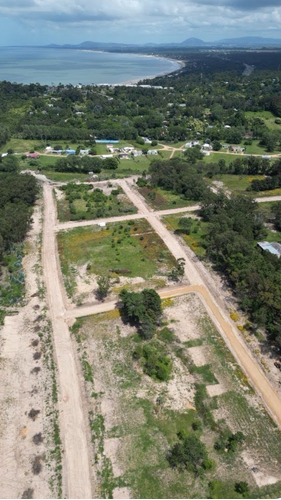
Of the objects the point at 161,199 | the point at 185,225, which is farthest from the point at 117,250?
the point at 161,199

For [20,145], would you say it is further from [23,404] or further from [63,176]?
[23,404]

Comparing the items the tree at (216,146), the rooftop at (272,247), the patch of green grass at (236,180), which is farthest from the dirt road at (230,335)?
the tree at (216,146)

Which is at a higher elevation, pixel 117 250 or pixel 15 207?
pixel 15 207

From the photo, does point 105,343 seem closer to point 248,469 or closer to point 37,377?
point 37,377

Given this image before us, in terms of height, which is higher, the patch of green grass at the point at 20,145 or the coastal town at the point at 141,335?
the patch of green grass at the point at 20,145

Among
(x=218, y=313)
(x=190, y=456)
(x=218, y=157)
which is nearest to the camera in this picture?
(x=190, y=456)

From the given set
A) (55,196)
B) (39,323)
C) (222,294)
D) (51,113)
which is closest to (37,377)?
(39,323)

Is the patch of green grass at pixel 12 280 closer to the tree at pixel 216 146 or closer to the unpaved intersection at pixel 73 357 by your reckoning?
the unpaved intersection at pixel 73 357
